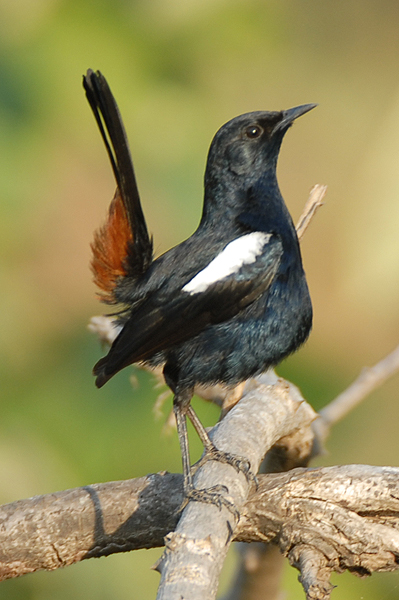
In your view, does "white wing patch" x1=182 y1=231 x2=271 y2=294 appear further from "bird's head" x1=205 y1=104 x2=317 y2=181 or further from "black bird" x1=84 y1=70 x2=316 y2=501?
"bird's head" x1=205 y1=104 x2=317 y2=181

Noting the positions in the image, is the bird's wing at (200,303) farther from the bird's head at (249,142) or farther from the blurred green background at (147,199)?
the blurred green background at (147,199)

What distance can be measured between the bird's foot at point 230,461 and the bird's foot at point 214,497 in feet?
0.33

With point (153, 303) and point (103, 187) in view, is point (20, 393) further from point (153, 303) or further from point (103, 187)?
point (153, 303)

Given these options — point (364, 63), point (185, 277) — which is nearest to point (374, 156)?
point (364, 63)

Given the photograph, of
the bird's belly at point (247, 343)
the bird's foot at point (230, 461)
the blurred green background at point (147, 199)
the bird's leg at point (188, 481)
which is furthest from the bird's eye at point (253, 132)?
the blurred green background at point (147, 199)

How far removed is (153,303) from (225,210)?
0.33m

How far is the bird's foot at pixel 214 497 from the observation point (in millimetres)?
1319

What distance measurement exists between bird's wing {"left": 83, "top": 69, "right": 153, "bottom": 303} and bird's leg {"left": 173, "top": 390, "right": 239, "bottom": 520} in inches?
13.7

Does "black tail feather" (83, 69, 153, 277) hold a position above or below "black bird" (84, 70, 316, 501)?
above

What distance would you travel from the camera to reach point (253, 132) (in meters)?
1.80

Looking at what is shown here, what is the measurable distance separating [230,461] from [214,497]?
286 millimetres

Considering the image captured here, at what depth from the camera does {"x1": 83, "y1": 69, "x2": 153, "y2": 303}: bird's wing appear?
176 centimetres

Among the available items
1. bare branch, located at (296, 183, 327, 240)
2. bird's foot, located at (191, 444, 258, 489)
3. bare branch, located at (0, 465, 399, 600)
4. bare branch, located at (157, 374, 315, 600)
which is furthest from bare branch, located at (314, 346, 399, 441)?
bare branch, located at (0, 465, 399, 600)

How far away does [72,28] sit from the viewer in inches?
141
